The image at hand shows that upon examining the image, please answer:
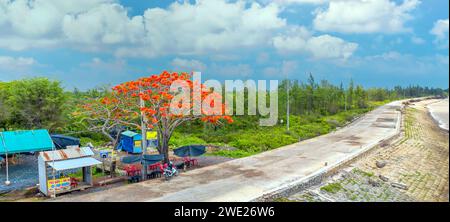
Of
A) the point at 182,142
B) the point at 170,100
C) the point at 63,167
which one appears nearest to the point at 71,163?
the point at 63,167

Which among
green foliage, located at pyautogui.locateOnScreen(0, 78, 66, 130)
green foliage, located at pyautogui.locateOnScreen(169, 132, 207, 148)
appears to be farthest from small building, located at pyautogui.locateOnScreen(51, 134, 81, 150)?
green foliage, located at pyautogui.locateOnScreen(169, 132, 207, 148)

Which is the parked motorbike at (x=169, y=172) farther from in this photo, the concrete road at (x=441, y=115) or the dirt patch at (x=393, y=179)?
the concrete road at (x=441, y=115)

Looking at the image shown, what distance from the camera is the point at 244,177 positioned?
14312 millimetres

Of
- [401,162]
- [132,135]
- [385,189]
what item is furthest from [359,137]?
[132,135]

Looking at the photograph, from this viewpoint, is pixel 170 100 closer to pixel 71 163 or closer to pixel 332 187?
pixel 71 163

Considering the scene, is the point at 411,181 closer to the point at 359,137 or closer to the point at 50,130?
the point at 359,137

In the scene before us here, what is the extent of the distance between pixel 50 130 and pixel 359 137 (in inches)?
877

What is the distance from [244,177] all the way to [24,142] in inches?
407

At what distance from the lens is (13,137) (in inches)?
626

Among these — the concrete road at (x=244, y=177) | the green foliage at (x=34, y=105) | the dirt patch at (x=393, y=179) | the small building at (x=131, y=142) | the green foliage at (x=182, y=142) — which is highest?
the green foliage at (x=34, y=105)

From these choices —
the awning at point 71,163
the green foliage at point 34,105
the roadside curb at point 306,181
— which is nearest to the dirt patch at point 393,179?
the roadside curb at point 306,181

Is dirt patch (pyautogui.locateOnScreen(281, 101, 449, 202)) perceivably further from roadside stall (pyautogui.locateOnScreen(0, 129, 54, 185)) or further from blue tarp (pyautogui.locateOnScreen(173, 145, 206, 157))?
roadside stall (pyautogui.locateOnScreen(0, 129, 54, 185))

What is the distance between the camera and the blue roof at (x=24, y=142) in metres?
15.3

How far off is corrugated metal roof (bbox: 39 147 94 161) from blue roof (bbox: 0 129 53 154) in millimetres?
3353
